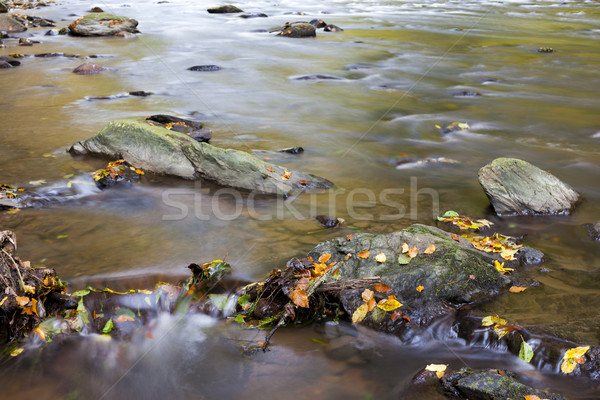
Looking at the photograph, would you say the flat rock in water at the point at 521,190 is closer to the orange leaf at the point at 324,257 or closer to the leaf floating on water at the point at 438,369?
the orange leaf at the point at 324,257

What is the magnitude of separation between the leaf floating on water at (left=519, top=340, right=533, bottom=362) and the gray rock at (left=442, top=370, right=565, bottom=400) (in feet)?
0.69

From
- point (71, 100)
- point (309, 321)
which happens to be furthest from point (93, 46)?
point (309, 321)

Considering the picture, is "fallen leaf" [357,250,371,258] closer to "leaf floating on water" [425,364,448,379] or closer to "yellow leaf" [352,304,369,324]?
"yellow leaf" [352,304,369,324]

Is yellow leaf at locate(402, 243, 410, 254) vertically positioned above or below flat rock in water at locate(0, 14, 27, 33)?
below

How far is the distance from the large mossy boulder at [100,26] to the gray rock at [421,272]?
56.5 ft

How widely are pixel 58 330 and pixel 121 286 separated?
58 centimetres

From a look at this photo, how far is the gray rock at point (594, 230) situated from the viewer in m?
4.61

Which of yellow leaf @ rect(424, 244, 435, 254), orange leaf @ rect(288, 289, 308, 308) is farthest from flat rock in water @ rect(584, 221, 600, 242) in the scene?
orange leaf @ rect(288, 289, 308, 308)

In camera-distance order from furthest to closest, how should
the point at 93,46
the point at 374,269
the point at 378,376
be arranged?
the point at 93,46, the point at 374,269, the point at 378,376

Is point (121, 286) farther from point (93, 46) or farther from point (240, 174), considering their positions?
point (93, 46)

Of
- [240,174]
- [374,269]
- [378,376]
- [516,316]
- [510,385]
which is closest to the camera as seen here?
[510,385]

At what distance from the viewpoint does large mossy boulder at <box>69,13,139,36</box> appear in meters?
17.9

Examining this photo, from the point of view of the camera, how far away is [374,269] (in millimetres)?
3674

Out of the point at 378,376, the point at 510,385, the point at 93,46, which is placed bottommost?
the point at 378,376
